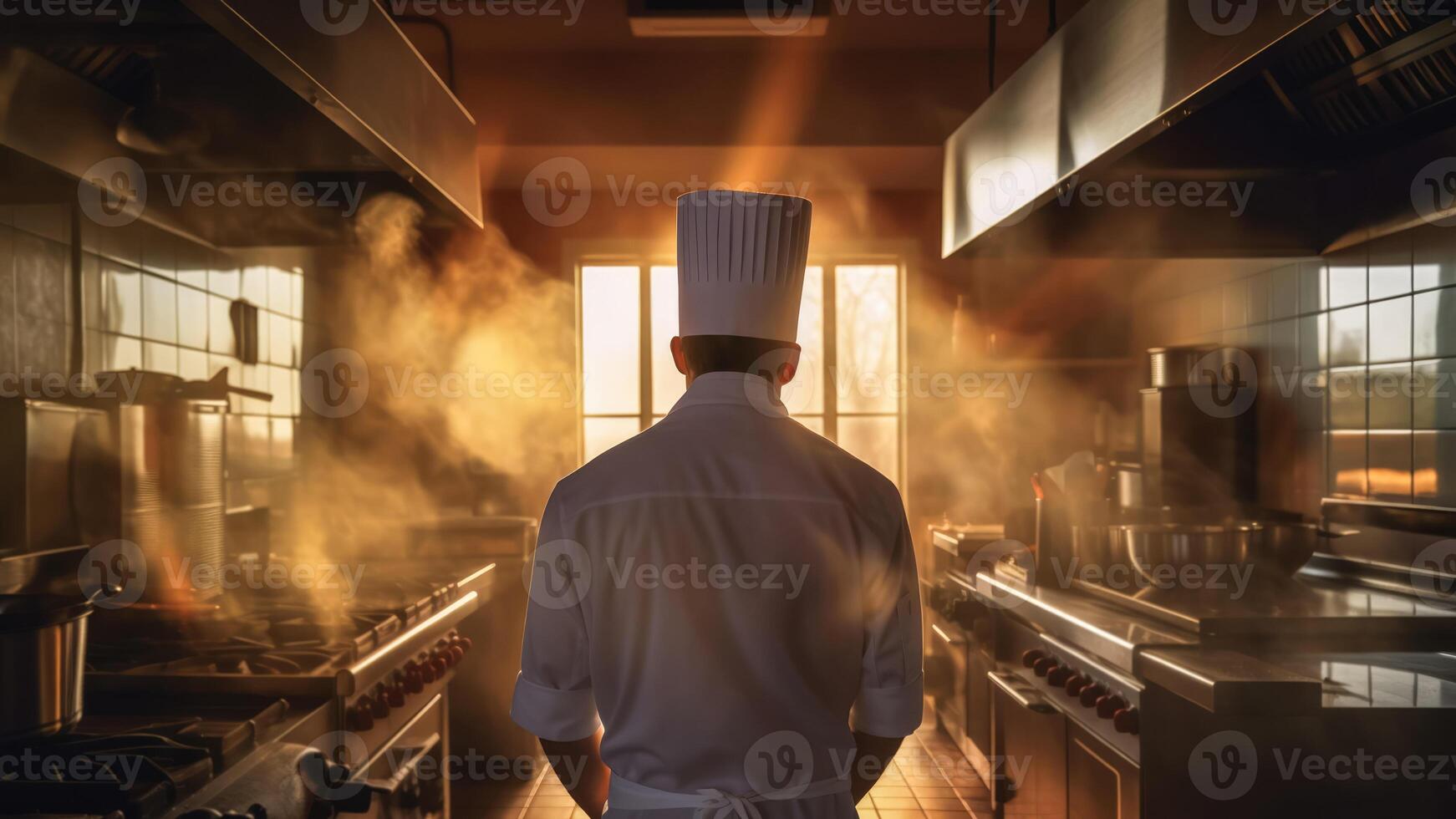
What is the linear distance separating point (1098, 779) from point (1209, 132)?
126cm

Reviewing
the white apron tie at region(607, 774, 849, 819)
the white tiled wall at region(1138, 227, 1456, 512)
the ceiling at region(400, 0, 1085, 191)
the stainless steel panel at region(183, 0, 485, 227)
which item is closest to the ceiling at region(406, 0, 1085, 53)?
the ceiling at region(400, 0, 1085, 191)

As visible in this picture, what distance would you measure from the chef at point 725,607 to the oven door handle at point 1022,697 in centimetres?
112

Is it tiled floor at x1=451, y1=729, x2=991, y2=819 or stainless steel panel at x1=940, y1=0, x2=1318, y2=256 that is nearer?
stainless steel panel at x1=940, y1=0, x2=1318, y2=256

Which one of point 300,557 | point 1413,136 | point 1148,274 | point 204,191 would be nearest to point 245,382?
point 300,557

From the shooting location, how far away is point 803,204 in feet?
3.91

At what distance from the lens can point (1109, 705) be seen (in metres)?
1.72

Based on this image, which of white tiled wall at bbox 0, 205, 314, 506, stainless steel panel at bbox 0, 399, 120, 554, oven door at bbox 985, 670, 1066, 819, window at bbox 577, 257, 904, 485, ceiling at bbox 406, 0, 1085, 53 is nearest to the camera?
stainless steel panel at bbox 0, 399, 120, 554

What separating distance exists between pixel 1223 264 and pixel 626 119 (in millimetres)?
2280

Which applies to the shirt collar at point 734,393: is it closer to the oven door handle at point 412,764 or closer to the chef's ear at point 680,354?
the chef's ear at point 680,354

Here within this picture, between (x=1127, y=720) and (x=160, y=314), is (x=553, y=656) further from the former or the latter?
(x=160, y=314)

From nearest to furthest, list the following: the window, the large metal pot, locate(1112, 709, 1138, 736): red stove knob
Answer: the large metal pot, locate(1112, 709, 1138, 736): red stove knob, the window

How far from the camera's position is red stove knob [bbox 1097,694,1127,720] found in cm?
170

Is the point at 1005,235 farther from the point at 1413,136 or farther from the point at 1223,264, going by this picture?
the point at 1223,264

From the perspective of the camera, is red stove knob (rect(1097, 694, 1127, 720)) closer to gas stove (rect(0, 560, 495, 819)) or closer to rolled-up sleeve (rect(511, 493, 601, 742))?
rolled-up sleeve (rect(511, 493, 601, 742))
